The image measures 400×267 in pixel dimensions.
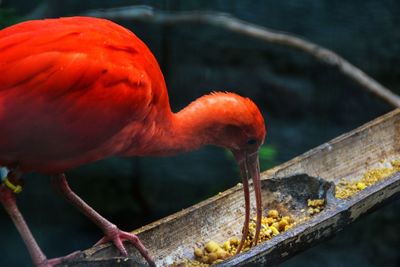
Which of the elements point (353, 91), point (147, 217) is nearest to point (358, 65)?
point (353, 91)

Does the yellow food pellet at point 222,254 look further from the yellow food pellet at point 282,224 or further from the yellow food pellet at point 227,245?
the yellow food pellet at point 282,224

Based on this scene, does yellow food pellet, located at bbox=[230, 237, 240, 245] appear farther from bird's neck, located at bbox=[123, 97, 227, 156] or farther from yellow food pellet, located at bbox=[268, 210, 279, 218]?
bird's neck, located at bbox=[123, 97, 227, 156]

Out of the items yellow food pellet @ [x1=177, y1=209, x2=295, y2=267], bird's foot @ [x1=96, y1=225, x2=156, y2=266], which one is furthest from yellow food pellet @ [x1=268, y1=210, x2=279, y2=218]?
bird's foot @ [x1=96, y1=225, x2=156, y2=266]

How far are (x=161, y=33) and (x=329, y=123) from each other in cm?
159

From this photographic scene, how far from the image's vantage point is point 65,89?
308cm

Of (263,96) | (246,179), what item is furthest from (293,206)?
(263,96)

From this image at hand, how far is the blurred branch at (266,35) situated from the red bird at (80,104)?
61.3 inches

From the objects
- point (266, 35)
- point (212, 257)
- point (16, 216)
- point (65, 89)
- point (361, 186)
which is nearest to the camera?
point (65, 89)

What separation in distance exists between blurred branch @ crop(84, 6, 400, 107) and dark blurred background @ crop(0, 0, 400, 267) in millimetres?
403

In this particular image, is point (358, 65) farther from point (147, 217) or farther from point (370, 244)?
point (147, 217)

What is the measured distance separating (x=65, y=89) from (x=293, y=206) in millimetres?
1480

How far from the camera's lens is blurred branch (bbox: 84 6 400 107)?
4895 mm

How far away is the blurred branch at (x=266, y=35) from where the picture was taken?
4895 mm

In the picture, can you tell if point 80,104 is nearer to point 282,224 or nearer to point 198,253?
point 198,253
